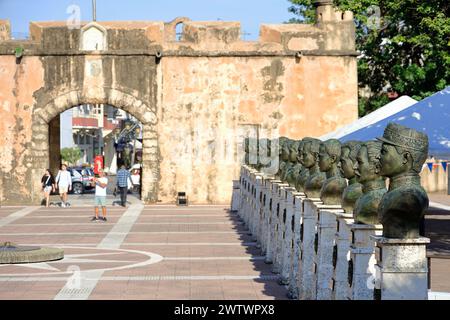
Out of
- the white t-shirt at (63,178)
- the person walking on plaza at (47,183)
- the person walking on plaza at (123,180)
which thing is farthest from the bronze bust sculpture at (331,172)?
the white t-shirt at (63,178)

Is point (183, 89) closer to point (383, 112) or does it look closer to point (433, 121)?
Answer: point (383, 112)

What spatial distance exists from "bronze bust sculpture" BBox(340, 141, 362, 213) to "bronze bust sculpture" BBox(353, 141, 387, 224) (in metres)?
0.19

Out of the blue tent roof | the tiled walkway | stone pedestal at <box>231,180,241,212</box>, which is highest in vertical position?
the blue tent roof

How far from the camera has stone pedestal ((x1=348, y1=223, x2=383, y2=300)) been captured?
8719 millimetres

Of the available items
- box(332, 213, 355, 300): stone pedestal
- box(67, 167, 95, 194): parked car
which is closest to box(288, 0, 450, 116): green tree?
box(67, 167, 95, 194): parked car

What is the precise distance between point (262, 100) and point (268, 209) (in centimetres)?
1404

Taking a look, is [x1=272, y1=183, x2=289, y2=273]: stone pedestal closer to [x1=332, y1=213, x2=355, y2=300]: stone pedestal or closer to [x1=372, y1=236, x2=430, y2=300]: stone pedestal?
[x1=332, y1=213, x2=355, y2=300]: stone pedestal

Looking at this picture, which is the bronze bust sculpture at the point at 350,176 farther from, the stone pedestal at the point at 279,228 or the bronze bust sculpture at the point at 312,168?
the stone pedestal at the point at 279,228

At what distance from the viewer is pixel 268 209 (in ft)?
59.8

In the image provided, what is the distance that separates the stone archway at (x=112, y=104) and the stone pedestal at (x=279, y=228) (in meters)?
15.5

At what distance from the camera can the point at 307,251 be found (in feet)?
42.0

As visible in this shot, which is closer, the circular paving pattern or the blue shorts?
the circular paving pattern

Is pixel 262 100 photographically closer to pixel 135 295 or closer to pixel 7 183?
pixel 7 183
